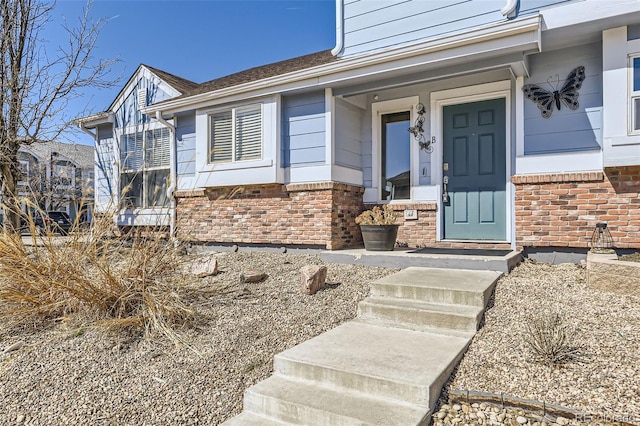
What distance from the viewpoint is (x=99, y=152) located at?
33.3 feet

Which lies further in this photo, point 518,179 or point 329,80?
point 329,80

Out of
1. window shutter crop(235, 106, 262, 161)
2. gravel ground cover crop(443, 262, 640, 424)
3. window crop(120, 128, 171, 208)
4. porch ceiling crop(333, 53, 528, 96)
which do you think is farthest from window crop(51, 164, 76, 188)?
gravel ground cover crop(443, 262, 640, 424)

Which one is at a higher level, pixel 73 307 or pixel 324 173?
pixel 324 173

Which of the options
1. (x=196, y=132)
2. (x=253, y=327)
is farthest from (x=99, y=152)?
(x=253, y=327)

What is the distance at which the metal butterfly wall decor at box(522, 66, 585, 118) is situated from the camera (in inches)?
193

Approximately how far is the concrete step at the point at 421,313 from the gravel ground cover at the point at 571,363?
132 millimetres

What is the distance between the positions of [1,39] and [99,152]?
3638 mm

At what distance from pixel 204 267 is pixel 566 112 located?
500 cm

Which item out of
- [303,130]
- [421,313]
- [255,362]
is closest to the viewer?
[255,362]

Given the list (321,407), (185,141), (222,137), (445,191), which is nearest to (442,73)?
(445,191)

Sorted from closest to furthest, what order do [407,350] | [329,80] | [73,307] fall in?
[407,350]
[73,307]
[329,80]

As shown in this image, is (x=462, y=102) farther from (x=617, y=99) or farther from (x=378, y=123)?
(x=617, y=99)

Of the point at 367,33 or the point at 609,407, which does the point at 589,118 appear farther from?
the point at 609,407

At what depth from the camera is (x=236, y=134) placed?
6.98m
